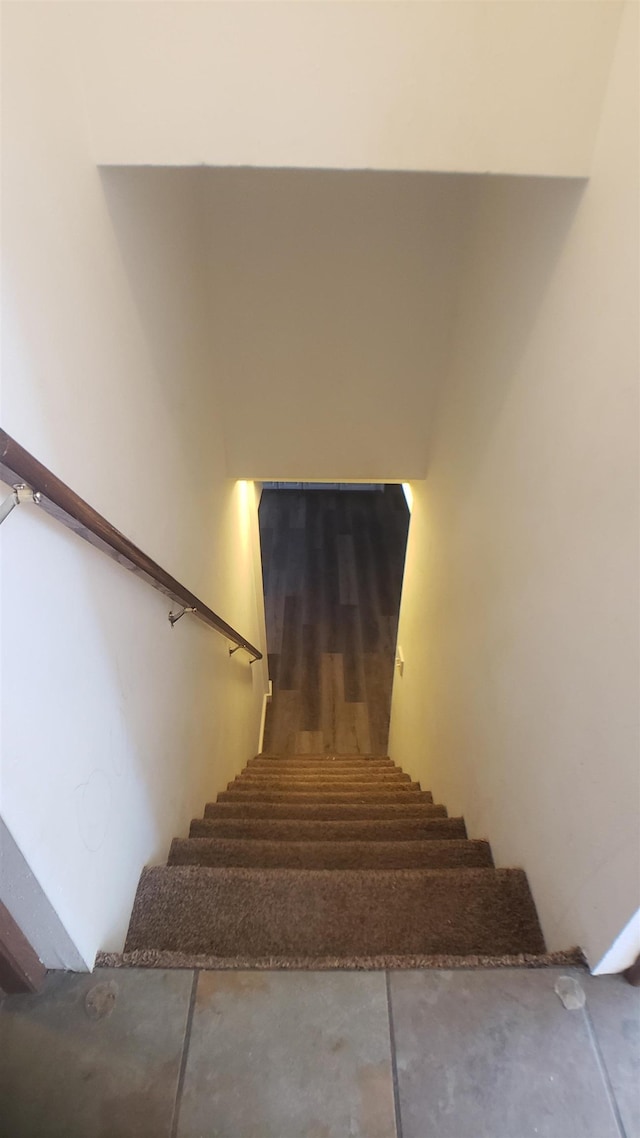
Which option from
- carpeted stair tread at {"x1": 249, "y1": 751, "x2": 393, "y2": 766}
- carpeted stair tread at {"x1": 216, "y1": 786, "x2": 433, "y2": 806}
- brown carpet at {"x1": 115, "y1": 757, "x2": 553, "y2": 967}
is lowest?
carpeted stair tread at {"x1": 249, "y1": 751, "x2": 393, "y2": 766}

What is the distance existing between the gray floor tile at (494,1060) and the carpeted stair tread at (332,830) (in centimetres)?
89

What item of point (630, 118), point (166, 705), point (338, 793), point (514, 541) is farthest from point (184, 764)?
point (630, 118)

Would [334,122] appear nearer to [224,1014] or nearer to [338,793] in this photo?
[224,1014]

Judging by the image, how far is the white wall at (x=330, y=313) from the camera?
7.93 feet

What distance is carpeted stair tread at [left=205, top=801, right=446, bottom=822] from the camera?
2.60 metres

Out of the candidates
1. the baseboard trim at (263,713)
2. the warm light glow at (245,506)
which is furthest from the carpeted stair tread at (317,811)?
the baseboard trim at (263,713)

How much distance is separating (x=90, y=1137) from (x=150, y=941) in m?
0.43

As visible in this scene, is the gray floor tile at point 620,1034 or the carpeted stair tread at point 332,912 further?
the carpeted stair tread at point 332,912

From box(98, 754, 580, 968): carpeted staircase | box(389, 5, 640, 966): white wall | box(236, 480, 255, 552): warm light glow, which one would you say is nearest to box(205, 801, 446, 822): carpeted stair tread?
box(389, 5, 640, 966): white wall

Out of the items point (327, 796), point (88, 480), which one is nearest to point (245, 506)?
point (327, 796)

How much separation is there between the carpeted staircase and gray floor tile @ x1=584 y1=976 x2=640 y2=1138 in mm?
123

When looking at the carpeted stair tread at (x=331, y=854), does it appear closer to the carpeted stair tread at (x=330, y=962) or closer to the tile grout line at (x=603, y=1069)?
the carpeted stair tread at (x=330, y=962)

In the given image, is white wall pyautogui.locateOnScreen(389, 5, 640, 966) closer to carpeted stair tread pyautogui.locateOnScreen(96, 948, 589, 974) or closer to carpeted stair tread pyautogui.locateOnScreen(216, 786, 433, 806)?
carpeted stair tread pyautogui.locateOnScreen(96, 948, 589, 974)

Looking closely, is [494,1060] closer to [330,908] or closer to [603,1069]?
[603,1069]
